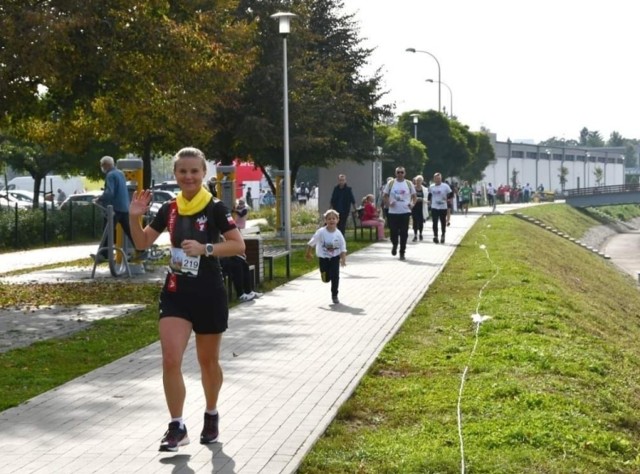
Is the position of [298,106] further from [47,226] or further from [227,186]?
[227,186]

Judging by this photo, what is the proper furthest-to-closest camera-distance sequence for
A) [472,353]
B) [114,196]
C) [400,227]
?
[400,227], [114,196], [472,353]

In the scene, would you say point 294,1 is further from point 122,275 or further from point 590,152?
point 590,152

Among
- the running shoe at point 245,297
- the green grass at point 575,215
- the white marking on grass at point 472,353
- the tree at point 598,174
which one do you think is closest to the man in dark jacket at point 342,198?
the white marking on grass at point 472,353

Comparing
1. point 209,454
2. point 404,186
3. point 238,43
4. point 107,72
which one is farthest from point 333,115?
point 209,454

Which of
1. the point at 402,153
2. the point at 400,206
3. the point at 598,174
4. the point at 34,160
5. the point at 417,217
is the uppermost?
the point at 402,153

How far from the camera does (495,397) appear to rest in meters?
9.48

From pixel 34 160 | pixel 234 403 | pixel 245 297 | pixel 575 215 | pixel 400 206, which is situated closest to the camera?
pixel 234 403

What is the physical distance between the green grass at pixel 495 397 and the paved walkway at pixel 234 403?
0.82 ft

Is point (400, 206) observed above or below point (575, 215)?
above

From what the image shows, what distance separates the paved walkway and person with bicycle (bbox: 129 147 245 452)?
0.44 metres

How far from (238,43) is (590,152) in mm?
138378

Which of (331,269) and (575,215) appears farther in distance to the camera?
(575,215)

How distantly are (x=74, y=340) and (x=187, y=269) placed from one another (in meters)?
6.10

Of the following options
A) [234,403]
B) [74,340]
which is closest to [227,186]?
[74,340]
